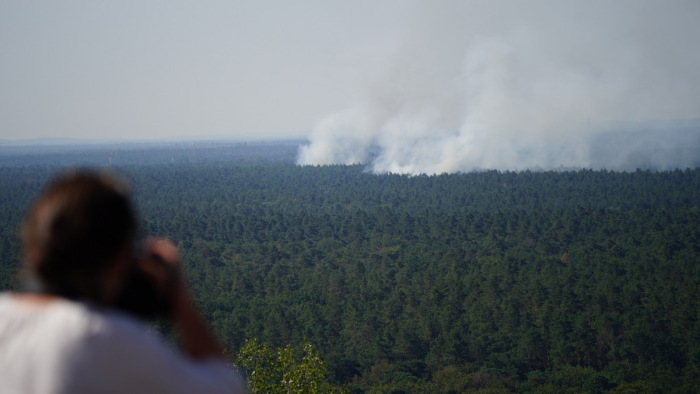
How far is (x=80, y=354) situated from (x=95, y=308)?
14 cm

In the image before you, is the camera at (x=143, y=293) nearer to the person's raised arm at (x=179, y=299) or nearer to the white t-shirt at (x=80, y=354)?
the person's raised arm at (x=179, y=299)

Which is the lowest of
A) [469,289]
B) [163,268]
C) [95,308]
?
[469,289]

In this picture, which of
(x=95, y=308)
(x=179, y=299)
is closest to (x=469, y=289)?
(x=179, y=299)

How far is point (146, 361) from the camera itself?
1897 mm

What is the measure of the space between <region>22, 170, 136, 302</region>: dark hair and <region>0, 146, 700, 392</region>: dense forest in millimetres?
15463

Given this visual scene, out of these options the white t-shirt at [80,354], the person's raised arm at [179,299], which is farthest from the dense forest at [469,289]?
the white t-shirt at [80,354]

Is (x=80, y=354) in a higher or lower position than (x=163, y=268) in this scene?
lower

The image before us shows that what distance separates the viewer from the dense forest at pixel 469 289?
41.1 m

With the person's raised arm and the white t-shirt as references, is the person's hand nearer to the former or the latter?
the person's raised arm

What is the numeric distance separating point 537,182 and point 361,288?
72580 mm

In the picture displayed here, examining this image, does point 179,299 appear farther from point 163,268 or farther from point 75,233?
point 75,233

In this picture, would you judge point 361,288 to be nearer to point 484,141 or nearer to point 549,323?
point 549,323

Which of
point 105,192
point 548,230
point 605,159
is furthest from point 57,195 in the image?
point 605,159

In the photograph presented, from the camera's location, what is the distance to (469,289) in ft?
179
